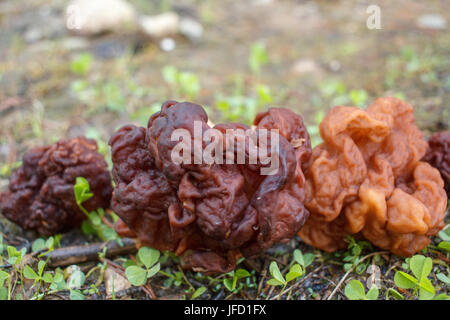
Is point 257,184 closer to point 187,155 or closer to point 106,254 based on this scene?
point 187,155

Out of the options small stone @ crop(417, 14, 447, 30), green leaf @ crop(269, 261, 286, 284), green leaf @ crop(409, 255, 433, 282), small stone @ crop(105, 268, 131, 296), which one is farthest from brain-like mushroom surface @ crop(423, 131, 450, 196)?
small stone @ crop(417, 14, 447, 30)

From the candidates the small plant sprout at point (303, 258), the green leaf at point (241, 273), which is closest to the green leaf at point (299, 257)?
the small plant sprout at point (303, 258)

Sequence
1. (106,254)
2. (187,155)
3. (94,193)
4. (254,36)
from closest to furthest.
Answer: (187,155) → (106,254) → (94,193) → (254,36)

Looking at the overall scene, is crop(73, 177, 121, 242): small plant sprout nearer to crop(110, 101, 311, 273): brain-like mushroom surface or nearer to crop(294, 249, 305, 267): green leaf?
crop(110, 101, 311, 273): brain-like mushroom surface

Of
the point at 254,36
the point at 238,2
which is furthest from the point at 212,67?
the point at 238,2

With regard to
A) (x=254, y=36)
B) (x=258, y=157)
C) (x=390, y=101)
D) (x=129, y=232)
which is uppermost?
(x=254, y=36)
